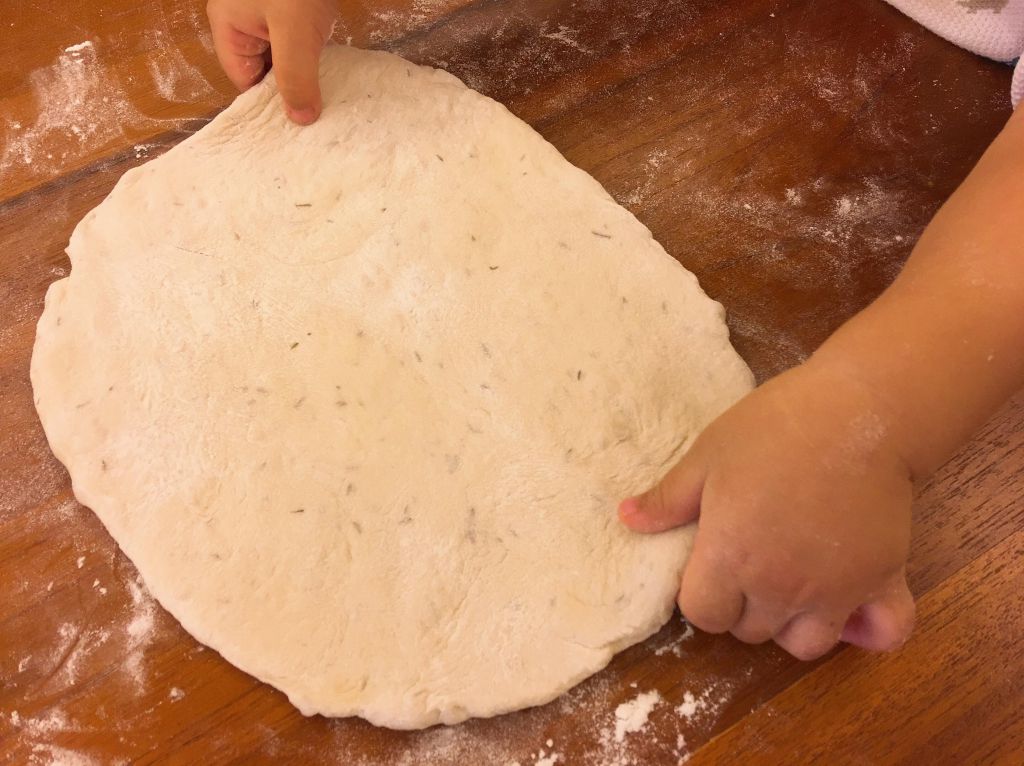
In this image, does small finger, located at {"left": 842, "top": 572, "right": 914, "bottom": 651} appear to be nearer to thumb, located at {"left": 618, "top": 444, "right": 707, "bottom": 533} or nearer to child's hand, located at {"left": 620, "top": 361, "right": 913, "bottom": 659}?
child's hand, located at {"left": 620, "top": 361, "right": 913, "bottom": 659}

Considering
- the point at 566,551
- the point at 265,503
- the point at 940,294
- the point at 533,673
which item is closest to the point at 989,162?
the point at 940,294

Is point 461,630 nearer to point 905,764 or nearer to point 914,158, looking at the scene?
point 905,764

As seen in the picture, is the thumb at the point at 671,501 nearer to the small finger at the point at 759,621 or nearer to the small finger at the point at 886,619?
the small finger at the point at 759,621

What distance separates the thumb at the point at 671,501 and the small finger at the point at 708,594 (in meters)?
0.04

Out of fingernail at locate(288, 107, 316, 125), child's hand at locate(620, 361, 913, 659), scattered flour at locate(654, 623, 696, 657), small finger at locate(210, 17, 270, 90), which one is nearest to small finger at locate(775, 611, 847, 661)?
child's hand at locate(620, 361, 913, 659)

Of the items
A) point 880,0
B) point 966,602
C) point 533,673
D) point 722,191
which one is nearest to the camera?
point 533,673

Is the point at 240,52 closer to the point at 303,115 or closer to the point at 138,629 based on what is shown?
the point at 303,115

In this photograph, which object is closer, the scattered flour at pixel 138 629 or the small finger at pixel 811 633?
the small finger at pixel 811 633

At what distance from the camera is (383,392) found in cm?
107

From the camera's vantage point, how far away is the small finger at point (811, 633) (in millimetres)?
909

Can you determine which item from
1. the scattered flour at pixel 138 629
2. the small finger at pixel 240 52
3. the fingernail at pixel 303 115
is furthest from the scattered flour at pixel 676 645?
the small finger at pixel 240 52

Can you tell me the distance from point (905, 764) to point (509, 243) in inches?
34.3

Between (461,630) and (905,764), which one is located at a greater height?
(461,630)

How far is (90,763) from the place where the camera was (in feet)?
3.16
